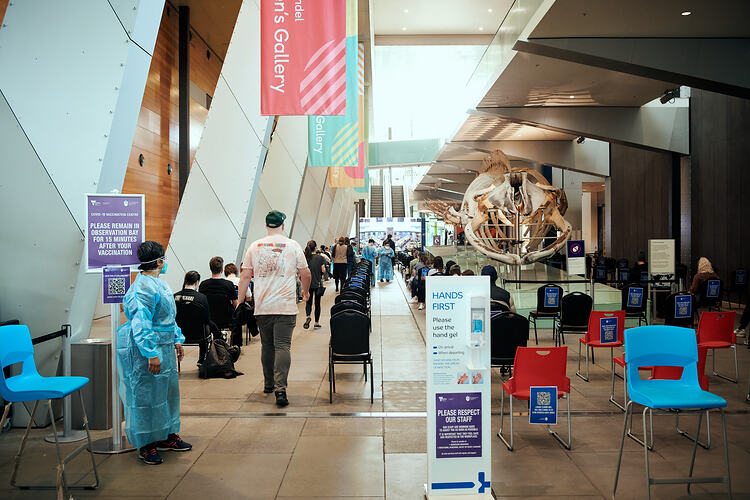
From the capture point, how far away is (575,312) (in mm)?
8766

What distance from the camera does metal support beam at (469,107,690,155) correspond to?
18.1 m

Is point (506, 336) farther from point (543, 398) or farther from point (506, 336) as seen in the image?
point (543, 398)

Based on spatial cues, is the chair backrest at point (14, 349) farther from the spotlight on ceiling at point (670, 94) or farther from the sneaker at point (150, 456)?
the spotlight on ceiling at point (670, 94)

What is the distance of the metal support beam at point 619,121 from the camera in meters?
18.1

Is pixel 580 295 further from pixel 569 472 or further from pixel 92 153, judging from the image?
pixel 92 153

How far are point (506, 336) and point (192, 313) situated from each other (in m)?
3.84

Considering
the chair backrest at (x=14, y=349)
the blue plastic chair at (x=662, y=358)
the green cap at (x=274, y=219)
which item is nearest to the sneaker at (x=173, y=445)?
the chair backrest at (x=14, y=349)

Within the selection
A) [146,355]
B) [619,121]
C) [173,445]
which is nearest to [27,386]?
[146,355]

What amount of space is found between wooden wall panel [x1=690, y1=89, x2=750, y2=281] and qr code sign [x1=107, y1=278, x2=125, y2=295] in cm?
1556

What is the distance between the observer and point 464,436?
3.81 metres

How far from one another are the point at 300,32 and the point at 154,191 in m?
8.02

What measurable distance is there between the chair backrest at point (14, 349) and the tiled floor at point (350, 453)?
0.74m

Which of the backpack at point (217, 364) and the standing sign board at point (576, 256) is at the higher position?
the standing sign board at point (576, 256)

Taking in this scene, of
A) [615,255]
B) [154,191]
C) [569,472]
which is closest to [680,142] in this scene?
[615,255]
